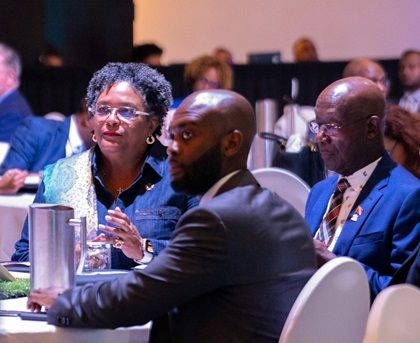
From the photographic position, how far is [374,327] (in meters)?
2.18

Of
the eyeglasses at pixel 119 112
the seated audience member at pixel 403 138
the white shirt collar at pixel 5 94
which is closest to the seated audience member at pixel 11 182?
the white shirt collar at pixel 5 94

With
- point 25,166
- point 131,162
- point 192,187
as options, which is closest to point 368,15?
point 25,166

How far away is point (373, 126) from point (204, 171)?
1042mm

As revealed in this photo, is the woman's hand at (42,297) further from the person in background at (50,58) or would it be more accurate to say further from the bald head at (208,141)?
the person in background at (50,58)

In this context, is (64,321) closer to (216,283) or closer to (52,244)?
(52,244)

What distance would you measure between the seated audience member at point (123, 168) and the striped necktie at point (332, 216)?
0.43m

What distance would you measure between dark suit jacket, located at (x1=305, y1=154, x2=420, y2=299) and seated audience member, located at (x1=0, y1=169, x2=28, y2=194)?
263cm

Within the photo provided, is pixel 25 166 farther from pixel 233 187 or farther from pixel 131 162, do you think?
pixel 233 187

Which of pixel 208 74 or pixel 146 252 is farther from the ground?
pixel 208 74

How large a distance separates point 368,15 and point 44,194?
932 centimetres

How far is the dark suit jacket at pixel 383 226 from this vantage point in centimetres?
303

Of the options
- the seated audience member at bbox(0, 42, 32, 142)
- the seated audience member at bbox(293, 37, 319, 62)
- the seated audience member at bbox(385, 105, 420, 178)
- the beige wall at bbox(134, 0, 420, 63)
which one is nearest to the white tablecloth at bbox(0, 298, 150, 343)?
the seated audience member at bbox(385, 105, 420, 178)

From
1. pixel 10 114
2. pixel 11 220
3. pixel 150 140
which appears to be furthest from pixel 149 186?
pixel 10 114

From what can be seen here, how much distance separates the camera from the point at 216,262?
2.23 metres
